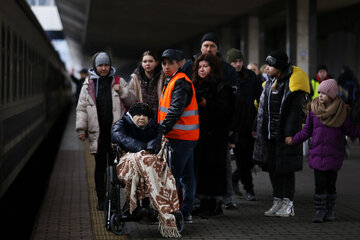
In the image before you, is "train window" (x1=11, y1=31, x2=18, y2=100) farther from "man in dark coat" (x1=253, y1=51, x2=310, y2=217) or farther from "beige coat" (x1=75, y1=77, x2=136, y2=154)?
"man in dark coat" (x1=253, y1=51, x2=310, y2=217)

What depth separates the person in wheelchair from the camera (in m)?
5.70

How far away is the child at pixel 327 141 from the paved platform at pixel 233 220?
0.81ft

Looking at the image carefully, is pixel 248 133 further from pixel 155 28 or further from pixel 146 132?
pixel 155 28

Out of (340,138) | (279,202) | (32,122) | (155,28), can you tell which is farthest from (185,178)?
(155,28)

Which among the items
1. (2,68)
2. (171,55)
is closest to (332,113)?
(171,55)

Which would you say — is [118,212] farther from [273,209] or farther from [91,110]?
[273,209]

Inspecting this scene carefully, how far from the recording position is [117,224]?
5.83 meters

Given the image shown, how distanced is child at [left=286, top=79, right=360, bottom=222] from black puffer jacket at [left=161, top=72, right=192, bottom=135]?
1399 millimetres

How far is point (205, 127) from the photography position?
6773 millimetres

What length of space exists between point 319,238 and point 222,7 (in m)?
19.9

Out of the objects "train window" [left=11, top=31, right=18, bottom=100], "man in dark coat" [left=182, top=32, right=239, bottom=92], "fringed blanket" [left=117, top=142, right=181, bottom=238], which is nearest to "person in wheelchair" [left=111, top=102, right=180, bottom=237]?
"fringed blanket" [left=117, top=142, right=181, bottom=238]

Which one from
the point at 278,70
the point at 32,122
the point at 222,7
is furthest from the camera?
the point at 222,7

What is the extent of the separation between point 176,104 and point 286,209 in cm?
174

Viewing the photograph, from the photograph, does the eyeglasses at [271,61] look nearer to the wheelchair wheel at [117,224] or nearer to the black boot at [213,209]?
the black boot at [213,209]
